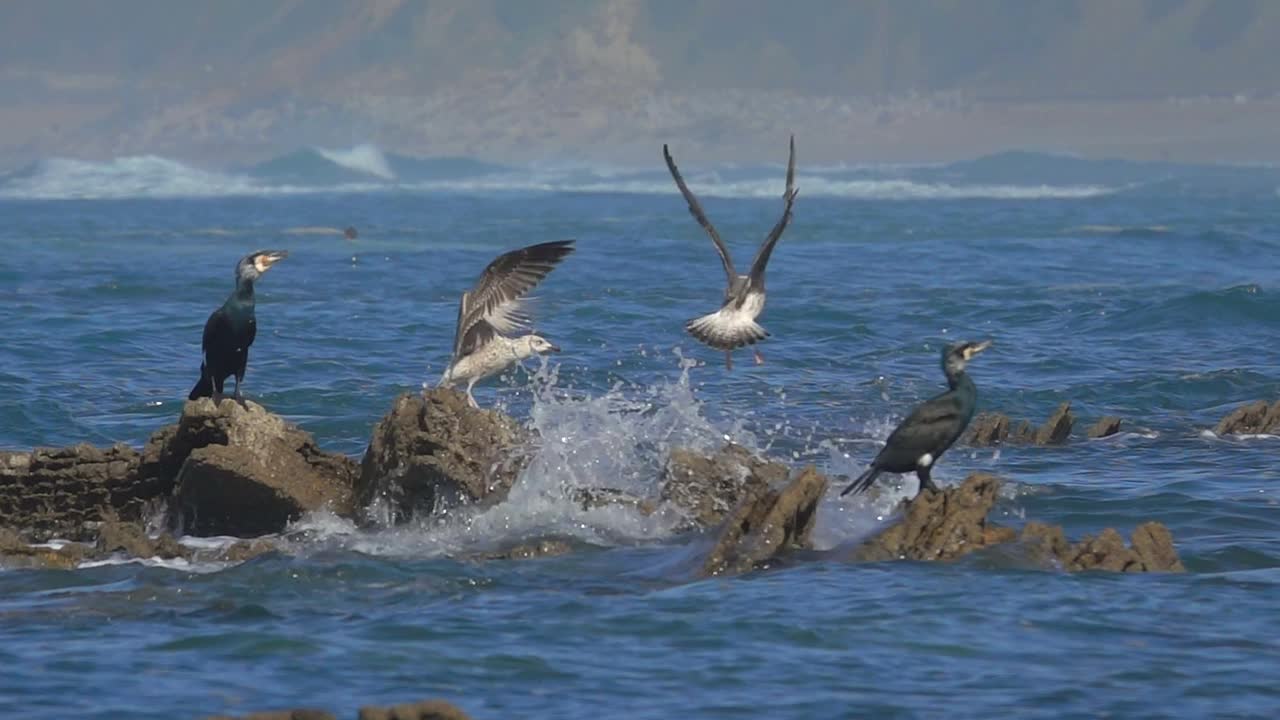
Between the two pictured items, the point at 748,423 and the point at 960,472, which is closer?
the point at 960,472

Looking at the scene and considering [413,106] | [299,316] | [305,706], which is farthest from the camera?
[413,106]

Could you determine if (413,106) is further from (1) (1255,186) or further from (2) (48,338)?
(2) (48,338)

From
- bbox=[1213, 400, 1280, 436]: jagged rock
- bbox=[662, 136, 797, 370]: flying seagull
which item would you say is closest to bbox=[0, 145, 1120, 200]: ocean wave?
bbox=[1213, 400, 1280, 436]: jagged rock

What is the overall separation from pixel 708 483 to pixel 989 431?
395 cm

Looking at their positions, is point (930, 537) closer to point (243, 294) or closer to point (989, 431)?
point (243, 294)

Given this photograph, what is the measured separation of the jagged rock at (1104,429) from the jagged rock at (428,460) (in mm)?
5127

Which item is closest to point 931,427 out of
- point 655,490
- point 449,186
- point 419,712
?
point 655,490

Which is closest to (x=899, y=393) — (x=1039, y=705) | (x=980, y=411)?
(x=980, y=411)

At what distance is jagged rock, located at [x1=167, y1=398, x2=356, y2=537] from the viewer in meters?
11.2

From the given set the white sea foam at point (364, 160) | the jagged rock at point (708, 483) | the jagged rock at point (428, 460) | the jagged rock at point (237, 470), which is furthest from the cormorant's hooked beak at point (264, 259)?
the white sea foam at point (364, 160)

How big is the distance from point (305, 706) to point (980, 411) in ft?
30.0

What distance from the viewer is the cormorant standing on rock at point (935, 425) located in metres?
10.8

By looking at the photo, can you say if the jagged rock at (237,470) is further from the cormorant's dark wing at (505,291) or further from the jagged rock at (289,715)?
the jagged rock at (289,715)

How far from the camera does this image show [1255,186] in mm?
84812
